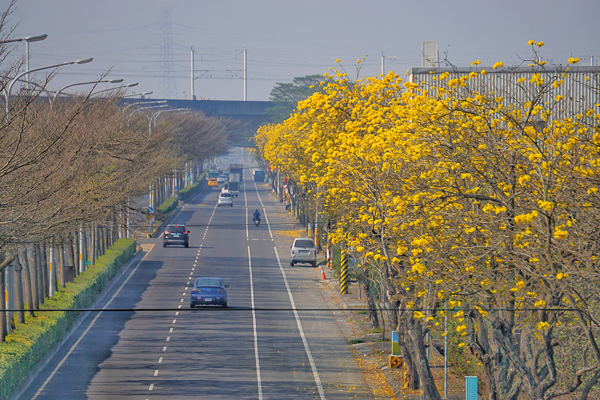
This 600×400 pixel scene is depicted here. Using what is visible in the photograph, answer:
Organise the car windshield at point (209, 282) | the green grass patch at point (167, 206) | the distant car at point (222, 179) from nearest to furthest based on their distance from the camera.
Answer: the car windshield at point (209, 282) → the green grass patch at point (167, 206) → the distant car at point (222, 179)

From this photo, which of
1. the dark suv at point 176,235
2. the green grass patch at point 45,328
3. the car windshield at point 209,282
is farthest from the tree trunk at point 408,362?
the dark suv at point 176,235

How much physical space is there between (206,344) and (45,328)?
5.98 meters

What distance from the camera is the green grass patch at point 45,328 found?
22188mm

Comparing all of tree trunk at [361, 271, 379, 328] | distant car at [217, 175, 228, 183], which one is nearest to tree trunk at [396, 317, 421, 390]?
tree trunk at [361, 271, 379, 328]

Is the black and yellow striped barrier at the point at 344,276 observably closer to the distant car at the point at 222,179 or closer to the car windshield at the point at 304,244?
the car windshield at the point at 304,244

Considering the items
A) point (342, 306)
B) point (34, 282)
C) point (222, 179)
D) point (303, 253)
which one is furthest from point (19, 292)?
point (222, 179)

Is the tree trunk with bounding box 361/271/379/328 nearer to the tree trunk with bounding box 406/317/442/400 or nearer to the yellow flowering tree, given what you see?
the tree trunk with bounding box 406/317/442/400

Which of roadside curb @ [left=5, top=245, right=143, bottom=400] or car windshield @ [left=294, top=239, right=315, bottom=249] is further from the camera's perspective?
car windshield @ [left=294, top=239, right=315, bottom=249]

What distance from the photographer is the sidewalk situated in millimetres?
24289

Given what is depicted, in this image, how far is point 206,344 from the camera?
98.7 feet

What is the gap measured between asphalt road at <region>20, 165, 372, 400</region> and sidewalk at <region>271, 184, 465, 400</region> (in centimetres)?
47

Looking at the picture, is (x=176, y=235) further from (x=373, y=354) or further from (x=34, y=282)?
(x=373, y=354)

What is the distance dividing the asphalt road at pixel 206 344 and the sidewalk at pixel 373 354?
0.47m

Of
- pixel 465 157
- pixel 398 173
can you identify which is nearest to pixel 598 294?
pixel 465 157
